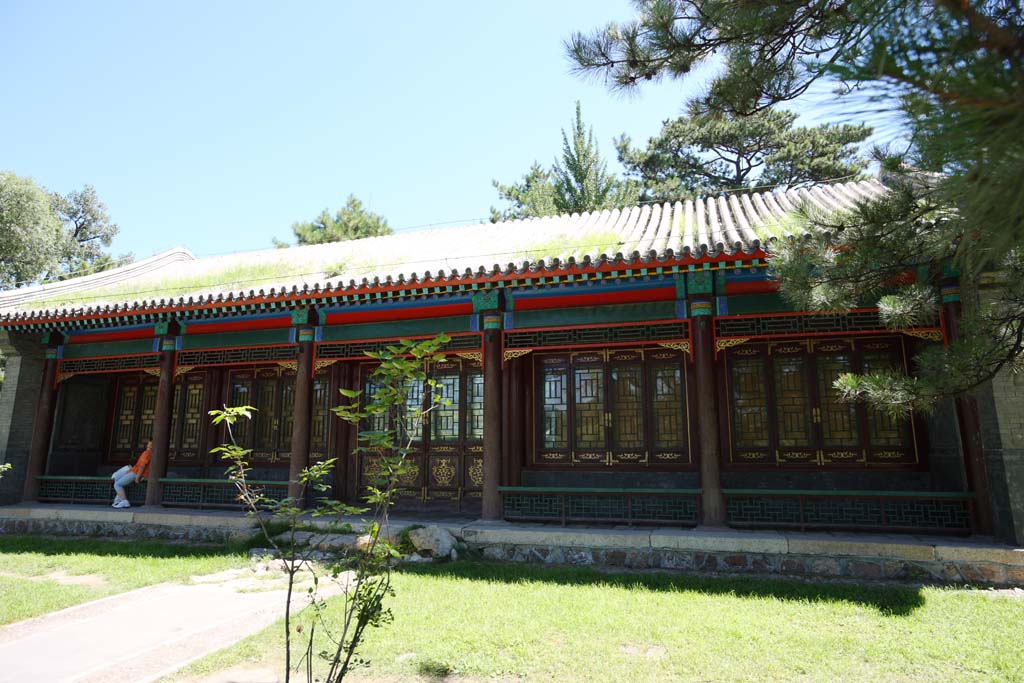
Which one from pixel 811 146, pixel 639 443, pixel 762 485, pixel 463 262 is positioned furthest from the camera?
pixel 811 146

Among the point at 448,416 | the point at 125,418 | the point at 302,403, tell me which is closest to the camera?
the point at 302,403

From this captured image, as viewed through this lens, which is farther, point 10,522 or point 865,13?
point 10,522

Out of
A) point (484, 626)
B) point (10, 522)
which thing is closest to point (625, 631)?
point (484, 626)

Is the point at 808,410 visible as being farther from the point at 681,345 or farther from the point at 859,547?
the point at 859,547

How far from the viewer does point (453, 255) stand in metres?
9.08

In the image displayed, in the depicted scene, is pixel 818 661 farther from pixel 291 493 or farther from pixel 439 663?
pixel 291 493

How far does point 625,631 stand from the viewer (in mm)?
4055

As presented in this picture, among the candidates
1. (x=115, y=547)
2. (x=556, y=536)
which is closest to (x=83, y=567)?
(x=115, y=547)

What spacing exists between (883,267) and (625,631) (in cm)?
292

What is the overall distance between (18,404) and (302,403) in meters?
5.21

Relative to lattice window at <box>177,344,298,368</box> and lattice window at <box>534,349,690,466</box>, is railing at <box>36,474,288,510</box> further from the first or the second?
lattice window at <box>534,349,690,466</box>

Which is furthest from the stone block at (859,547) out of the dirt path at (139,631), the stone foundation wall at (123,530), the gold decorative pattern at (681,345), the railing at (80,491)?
the railing at (80,491)

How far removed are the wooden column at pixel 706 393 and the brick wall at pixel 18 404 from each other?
33.3 ft

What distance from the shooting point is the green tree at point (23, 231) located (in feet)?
57.7
